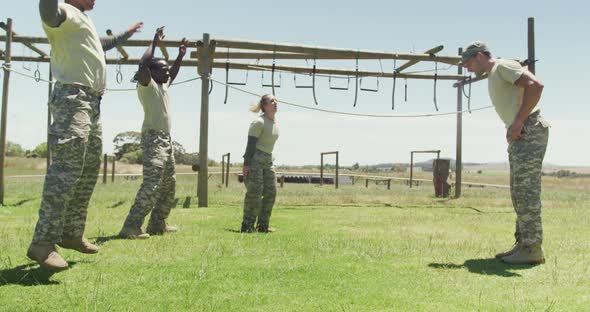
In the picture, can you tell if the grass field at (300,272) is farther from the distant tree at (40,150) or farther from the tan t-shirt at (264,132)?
the distant tree at (40,150)

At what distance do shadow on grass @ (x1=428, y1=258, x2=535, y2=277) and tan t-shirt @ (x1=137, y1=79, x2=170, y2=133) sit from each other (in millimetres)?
3760

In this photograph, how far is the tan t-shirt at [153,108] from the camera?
21.1 feet

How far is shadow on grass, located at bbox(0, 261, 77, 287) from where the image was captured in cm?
387

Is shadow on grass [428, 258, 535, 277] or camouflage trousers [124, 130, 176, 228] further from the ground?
camouflage trousers [124, 130, 176, 228]

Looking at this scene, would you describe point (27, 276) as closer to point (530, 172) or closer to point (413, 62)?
point (530, 172)

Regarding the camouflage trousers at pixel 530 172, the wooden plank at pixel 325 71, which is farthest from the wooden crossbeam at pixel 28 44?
the camouflage trousers at pixel 530 172

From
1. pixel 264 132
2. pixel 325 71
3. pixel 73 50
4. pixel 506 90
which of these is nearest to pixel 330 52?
pixel 325 71

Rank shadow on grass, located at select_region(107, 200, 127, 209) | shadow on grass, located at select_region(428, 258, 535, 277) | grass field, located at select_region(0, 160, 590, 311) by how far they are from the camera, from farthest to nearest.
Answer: shadow on grass, located at select_region(107, 200, 127, 209) → shadow on grass, located at select_region(428, 258, 535, 277) → grass field, located at select_region(0, 160, 590, 311)

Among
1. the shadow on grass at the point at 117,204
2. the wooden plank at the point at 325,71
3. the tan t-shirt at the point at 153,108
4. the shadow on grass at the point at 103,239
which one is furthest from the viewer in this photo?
the wooden plank at the point at 325,71

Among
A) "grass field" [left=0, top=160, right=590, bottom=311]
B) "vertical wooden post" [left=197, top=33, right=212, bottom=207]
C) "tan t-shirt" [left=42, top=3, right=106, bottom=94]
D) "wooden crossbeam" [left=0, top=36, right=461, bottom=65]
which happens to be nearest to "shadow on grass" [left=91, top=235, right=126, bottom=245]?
"grass field" [left=0, top=160, right=590, bottom=311]

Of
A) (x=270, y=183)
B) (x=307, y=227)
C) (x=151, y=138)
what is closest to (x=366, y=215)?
(x=307, y=227)

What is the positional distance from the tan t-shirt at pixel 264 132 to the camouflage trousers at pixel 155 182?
1.17 meters

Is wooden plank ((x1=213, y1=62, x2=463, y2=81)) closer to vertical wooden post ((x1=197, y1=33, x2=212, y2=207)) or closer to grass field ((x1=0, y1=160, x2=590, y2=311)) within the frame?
vertical wooden post ((x1=197, y1=33, x2=212, y2=207))

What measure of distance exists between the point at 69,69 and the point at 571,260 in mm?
5205
